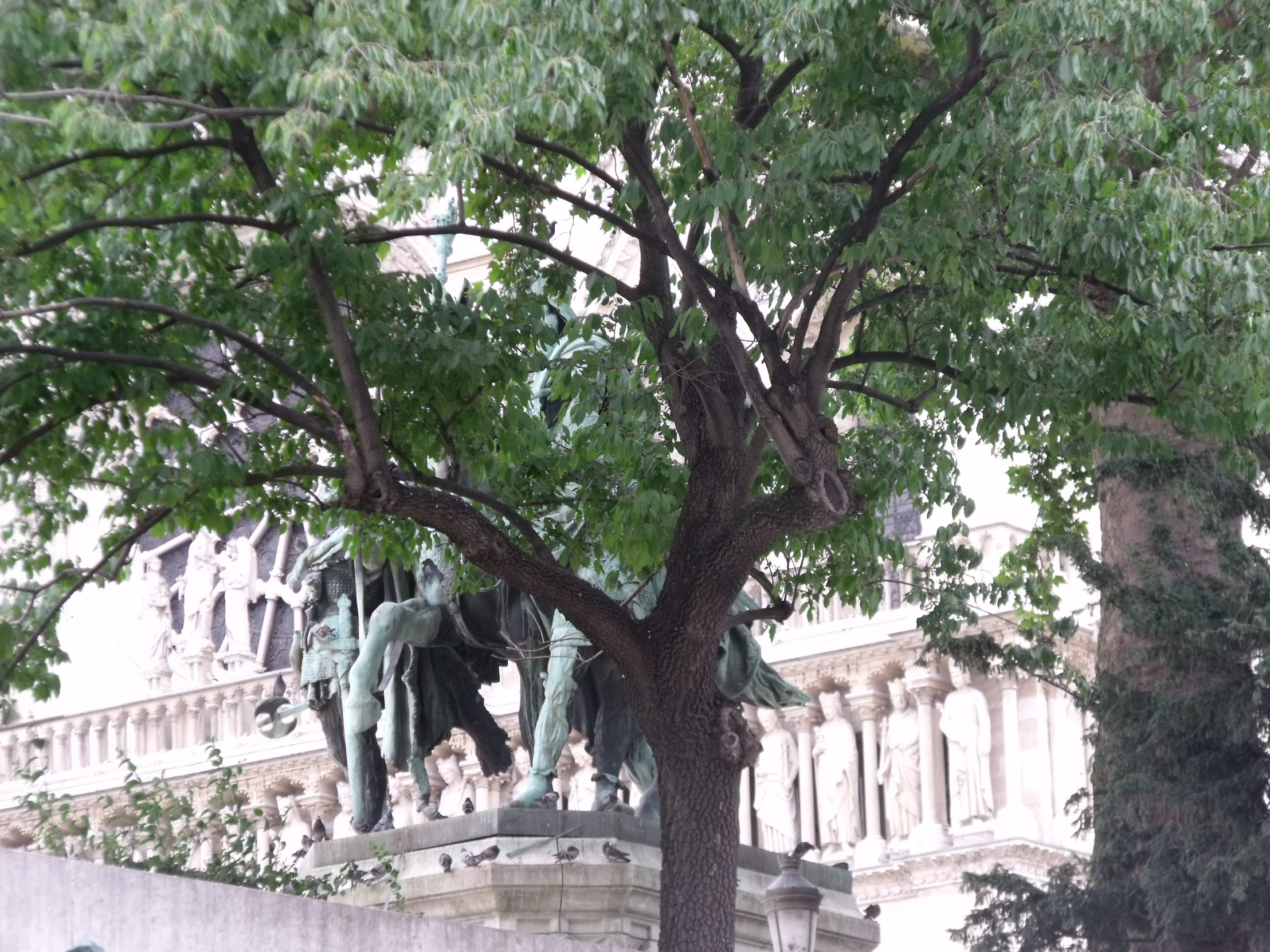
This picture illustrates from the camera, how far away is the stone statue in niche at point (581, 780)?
26.9 metres

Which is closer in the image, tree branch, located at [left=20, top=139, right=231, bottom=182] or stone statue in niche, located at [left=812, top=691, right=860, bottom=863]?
tree branch, located at [left=20, top=139, right=231, bottom=182]

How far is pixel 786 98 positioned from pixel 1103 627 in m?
5.35

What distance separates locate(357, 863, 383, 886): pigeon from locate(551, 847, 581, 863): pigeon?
2.94 ft

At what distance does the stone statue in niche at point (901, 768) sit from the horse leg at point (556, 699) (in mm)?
10607

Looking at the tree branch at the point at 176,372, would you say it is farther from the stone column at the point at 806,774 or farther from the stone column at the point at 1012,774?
the stone column at the point at 806,774

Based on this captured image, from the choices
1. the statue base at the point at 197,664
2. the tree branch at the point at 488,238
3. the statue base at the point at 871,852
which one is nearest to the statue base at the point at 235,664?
the statue base at the point at 197,664

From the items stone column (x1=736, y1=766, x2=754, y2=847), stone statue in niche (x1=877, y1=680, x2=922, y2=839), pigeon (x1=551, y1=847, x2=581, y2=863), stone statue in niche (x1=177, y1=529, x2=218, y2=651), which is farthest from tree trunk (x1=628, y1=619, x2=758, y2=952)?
stone statue in niche (x1=177, y1=529, x2=218, y2=651)

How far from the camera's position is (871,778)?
25922 millimetres

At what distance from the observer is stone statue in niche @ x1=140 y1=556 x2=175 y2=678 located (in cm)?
3428

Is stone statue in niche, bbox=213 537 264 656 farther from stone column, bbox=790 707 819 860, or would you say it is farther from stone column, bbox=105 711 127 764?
stone column, bbox=790 707 819 860

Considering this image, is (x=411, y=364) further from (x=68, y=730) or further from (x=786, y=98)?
(x=68, y=730)

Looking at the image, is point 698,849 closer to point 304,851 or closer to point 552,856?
point 552,856

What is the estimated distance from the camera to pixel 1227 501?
17109 millimetres

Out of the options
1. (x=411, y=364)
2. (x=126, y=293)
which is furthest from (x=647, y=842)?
(x=126, y=293)
